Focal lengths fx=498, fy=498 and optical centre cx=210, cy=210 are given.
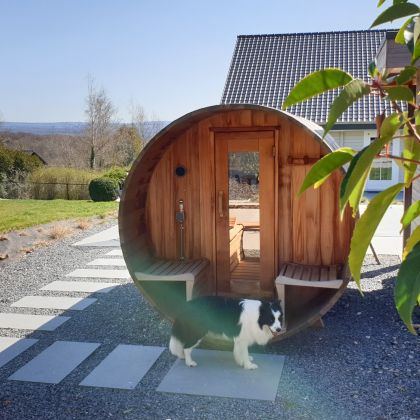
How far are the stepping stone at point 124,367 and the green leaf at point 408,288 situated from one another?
3.86m

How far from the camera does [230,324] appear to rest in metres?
4.67

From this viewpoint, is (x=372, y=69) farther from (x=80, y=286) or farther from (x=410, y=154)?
(x=80, y=286)

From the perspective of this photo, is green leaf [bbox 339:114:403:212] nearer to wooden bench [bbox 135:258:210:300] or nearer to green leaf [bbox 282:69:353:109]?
green leaf [bbox 282:69:353:109]

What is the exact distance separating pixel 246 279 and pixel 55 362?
251 centimetres

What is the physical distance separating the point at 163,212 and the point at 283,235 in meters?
1.61

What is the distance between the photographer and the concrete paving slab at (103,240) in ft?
35.7

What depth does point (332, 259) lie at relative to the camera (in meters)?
5.95

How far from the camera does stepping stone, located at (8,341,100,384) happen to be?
4.67 meters

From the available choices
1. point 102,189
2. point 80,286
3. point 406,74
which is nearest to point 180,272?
point 80,286

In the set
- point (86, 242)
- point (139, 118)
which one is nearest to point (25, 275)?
point (86, 242)

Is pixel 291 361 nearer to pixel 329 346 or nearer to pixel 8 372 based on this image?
pixel 329 346

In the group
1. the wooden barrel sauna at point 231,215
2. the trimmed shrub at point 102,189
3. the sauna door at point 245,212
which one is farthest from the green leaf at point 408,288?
the trimmed shrub at point 102,189

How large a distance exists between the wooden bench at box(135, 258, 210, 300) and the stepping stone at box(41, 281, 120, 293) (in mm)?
1598

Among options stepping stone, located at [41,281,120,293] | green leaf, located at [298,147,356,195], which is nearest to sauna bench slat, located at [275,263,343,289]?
stepping stone, located at [41,281,120,293]
